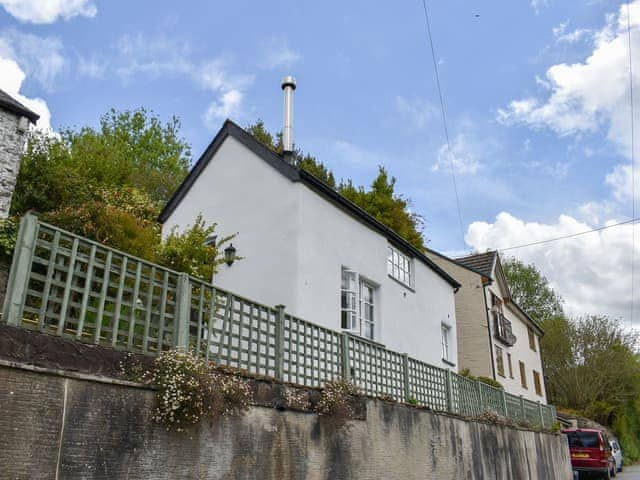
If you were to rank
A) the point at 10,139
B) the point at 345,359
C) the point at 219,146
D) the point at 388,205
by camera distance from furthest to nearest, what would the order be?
the point at 388,205 → the point at 10,139 → the point at 219,146 → the point at 345,359

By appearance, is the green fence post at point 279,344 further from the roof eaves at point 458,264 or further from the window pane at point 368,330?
the roof eaves at point 458,264

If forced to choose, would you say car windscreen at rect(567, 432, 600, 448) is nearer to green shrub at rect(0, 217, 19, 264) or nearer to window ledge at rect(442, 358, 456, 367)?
window ledge at rect(442, 358, 456, 367)

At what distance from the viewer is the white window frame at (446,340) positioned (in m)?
18.0

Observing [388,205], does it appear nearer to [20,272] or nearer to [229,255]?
[229,255]

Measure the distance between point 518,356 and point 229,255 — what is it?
2180cm

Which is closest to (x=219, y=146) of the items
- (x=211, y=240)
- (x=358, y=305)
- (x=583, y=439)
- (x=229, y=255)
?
(x=211, y=240)

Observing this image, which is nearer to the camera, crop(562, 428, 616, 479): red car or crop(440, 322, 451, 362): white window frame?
crop(440, 322, 451, 362): white window frame

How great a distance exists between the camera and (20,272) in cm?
461

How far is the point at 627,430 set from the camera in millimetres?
39344

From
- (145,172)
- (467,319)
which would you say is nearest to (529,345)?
(467,319)

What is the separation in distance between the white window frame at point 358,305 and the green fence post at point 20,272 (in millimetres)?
8110

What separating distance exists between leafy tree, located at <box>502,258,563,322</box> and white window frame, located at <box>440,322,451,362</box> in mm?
34399

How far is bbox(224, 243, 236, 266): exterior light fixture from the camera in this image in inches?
463

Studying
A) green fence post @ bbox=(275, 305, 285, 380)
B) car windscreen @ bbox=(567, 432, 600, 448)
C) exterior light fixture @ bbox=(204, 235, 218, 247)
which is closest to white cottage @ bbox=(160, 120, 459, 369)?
exterior light fixture @ bbox=(204, 235, 218, 247)
